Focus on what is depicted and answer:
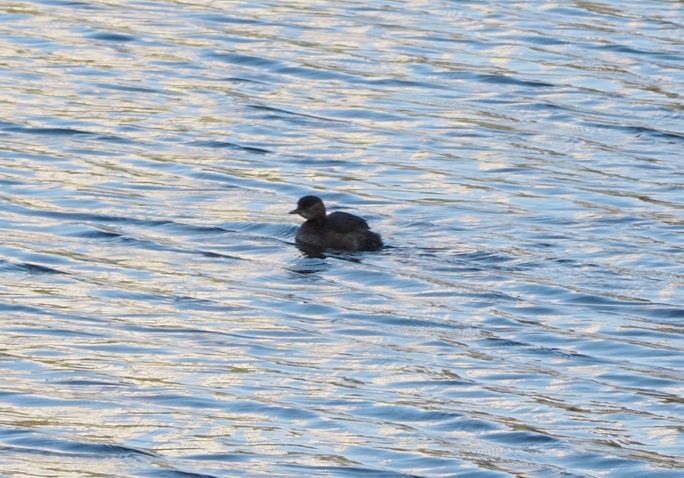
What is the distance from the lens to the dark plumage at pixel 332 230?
14008mm

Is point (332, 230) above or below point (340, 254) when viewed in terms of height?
above

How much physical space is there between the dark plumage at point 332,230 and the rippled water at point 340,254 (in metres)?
0.14

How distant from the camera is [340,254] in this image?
14164 mm

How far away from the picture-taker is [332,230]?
14109 mm

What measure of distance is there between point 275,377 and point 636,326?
8.79 ft

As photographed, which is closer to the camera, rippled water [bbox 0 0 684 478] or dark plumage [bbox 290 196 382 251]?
rippled water [bbox 0 0 684 478]

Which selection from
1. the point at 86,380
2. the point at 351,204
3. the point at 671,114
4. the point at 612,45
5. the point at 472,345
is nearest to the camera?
the point at 86,380

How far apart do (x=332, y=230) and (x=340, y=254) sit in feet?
0.67

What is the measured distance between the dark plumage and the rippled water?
0.14 m

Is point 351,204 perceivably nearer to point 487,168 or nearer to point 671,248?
point 487,168

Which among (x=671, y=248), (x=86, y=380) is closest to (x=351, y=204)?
(x=671, y=248)

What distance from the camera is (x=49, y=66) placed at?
19562 mm

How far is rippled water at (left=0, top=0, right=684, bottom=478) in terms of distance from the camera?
975 cm

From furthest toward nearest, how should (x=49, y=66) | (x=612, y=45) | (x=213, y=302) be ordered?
(x=612, y=45) < (x=49, y=66) < (x=213, y=302)
